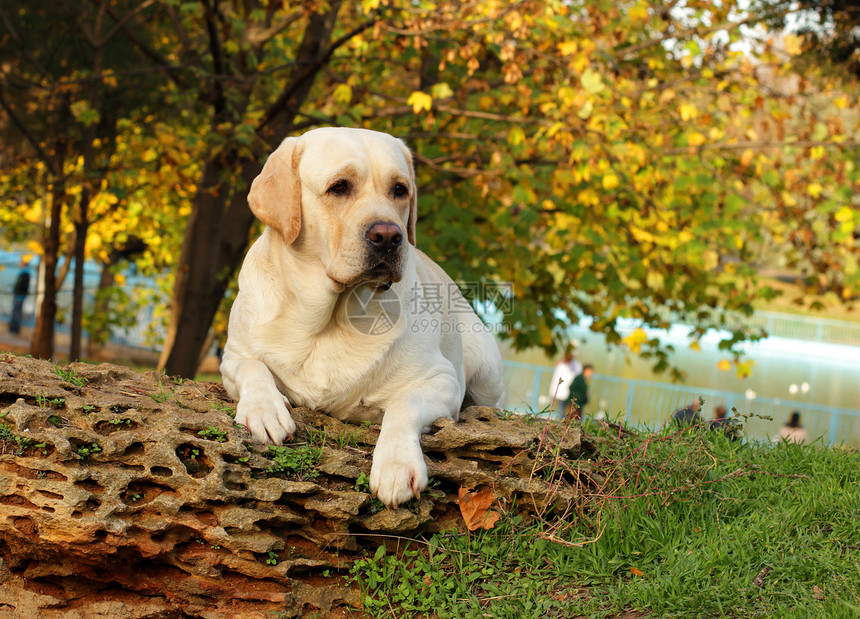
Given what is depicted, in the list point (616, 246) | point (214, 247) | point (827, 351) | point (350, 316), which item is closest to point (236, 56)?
point (214, 247)

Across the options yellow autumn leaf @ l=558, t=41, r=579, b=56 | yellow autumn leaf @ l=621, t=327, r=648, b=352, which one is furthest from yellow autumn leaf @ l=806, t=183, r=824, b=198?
yellow autumn leaf @ l=558, t=41, r=579, b=56

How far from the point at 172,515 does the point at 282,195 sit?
1.60 meters

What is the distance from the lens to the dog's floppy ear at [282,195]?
3.70 m

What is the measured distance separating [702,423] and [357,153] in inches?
90.1

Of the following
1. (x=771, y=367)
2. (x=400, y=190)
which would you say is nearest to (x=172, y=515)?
(x=400, y=190)

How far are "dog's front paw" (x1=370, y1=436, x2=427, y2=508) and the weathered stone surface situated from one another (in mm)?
70

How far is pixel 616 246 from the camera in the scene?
9.18 m

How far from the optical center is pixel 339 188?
367 cm

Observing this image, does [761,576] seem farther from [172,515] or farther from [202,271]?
[202,271]

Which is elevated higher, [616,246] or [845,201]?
[845,201]

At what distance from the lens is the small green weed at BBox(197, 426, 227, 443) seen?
3230 millimetres

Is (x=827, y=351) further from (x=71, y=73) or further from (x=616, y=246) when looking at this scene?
(x=71, y=73)

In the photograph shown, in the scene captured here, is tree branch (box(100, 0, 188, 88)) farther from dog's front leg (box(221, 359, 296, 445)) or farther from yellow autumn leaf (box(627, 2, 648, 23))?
dog's front leg (box(221, 359, 296, 445))

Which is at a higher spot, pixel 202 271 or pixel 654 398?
pixel 202 271
